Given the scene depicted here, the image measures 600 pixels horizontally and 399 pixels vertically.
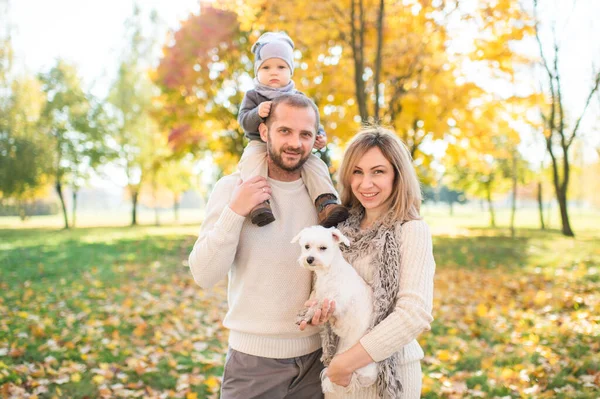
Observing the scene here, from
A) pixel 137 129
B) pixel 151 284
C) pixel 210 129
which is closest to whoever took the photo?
pixel 151 284

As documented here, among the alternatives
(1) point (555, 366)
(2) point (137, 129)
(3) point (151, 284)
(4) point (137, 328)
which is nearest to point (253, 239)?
(1) point (555, 366)

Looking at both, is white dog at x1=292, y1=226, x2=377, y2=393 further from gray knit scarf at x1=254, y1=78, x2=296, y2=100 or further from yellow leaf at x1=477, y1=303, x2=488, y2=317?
yellow leaf at x1=477, y1=303, x2=488, y2=317

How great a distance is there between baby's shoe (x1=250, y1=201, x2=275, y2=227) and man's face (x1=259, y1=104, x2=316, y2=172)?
0.95 ft

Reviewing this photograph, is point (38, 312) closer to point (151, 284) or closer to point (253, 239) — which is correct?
point (151, 284)

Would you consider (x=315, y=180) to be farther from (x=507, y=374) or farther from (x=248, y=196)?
(x=507, y=374)

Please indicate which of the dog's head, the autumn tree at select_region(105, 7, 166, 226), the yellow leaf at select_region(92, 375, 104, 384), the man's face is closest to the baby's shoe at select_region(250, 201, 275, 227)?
the dog's head

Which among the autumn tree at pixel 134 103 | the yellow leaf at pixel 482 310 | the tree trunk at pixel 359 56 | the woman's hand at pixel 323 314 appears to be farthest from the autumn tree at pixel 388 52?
the autumn tree at pixel 134 103

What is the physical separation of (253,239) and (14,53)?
1020 inches

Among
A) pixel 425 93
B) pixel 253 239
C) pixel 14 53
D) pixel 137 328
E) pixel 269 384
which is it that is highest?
pixel 14 53

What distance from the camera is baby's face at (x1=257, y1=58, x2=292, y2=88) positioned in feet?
11.9

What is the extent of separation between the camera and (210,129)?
62.9ft

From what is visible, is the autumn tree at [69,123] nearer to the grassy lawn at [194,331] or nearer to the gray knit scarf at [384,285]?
the grassy lawn at [194,331]

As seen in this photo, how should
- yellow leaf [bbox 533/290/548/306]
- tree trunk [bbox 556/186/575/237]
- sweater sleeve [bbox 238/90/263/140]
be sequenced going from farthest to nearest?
1. tree trunk [bbox 556/186/575/237]
2. yellow leaf [bbox 533/290/548/306]
3. sweater sleeve [bbox 238/90/263/140]

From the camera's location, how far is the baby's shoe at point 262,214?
95.7 inches
